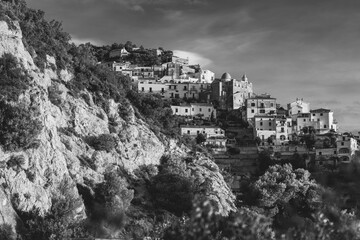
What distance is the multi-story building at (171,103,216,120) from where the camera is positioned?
108 metres

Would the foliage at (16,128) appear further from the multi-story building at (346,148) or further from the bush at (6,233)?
the multi-story building at (346,148)

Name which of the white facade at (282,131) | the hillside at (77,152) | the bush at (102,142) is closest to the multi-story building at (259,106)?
the white facade at (282,131)

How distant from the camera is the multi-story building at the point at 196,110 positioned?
356 feet

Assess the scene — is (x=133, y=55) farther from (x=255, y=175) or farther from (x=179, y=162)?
(x=179, y=162)

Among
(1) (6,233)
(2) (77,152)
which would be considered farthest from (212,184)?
(1) (6,233)

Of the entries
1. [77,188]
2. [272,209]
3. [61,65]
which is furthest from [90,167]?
[272,209]

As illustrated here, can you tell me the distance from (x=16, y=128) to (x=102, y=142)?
13.8m

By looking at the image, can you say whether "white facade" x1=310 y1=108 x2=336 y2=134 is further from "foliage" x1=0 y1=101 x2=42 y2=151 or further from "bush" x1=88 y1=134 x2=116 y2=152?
"foliage" x1=0 y1=101 x2=42 y2=151

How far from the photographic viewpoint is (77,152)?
192 feet

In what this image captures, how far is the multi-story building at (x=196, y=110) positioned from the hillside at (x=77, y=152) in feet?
89.7

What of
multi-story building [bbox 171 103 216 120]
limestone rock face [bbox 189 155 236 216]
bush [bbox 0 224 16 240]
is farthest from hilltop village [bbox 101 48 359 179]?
bush [bbox 0 224 16 240]

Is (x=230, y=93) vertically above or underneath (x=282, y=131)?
above

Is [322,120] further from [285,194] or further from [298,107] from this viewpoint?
[285,194]

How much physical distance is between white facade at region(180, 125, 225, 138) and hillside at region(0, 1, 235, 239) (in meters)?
18.7
